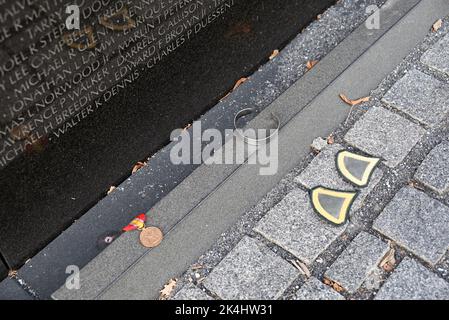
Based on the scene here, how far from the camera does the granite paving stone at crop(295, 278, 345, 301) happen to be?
3174 mm

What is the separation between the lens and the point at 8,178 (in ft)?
10.2

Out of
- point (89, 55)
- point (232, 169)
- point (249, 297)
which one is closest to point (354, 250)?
point (249, 297)

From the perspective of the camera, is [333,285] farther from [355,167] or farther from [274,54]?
[274,54]

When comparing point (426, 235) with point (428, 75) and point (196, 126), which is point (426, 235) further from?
point (196, 126)

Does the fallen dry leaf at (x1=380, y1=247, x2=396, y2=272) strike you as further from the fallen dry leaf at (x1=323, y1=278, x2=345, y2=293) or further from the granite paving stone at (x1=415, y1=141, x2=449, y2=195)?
the granite paving stone at (x1=415, y1=141, x2=449, y2=195)

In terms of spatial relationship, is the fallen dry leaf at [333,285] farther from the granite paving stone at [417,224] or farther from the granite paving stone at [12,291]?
the granite paving stone at [12,291]

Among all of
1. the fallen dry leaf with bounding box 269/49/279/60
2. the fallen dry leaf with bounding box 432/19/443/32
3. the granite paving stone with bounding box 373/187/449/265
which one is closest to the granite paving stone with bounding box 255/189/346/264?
the granite paving stone with bounding box 373/187/449/265

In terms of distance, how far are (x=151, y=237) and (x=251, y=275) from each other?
612 mm

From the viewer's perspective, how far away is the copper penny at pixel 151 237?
11.2 feet

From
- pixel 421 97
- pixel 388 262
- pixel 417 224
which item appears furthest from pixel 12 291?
pixel 421 97

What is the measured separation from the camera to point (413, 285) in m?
3.17

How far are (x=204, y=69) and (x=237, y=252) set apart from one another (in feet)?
4.03

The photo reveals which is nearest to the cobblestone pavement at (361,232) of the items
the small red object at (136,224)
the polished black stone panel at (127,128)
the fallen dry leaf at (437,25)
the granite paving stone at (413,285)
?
the granite paving stone at (413,285)

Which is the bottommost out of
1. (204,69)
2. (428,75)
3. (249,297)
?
(249,297)
